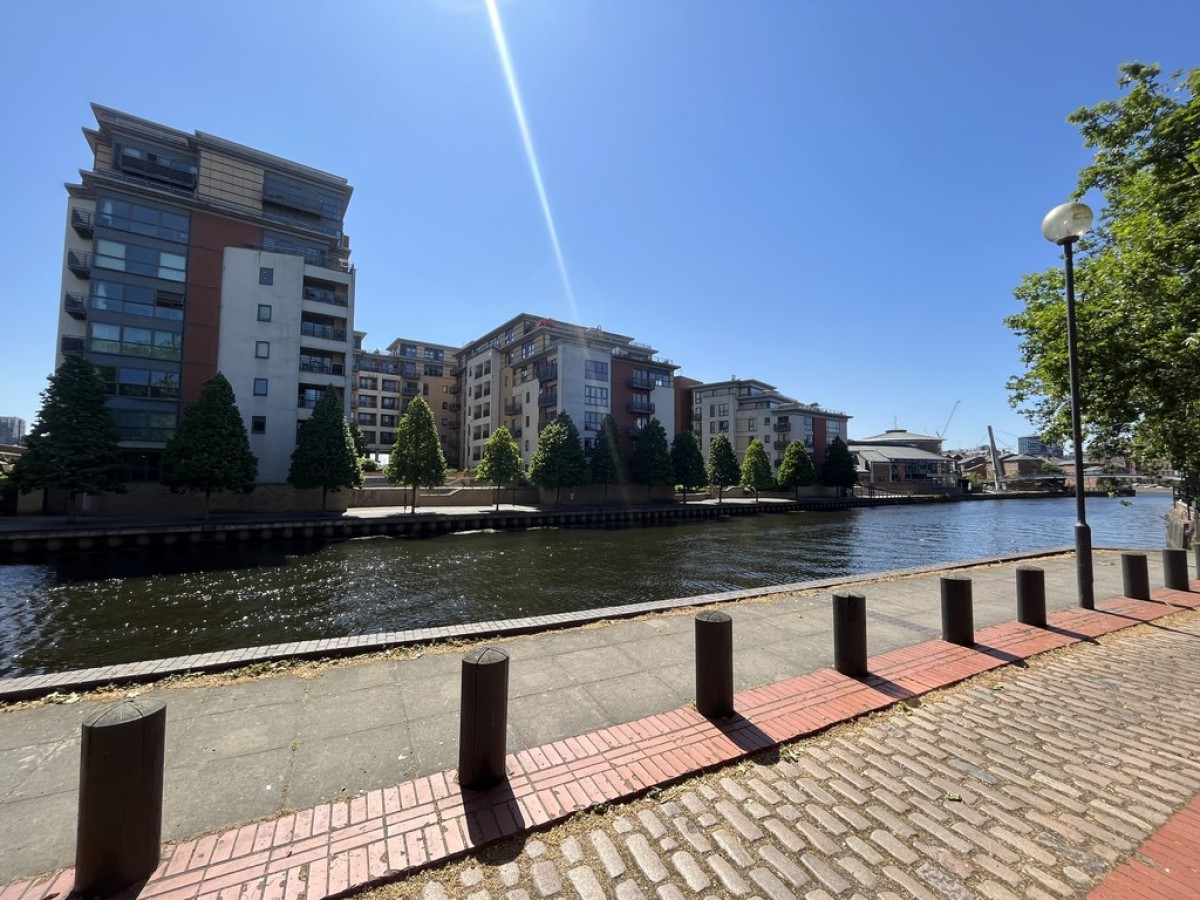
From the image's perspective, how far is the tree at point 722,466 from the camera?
57.5m

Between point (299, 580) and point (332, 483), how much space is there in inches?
782

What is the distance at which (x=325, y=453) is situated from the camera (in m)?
35.5

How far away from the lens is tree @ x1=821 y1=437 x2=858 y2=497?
232 ft

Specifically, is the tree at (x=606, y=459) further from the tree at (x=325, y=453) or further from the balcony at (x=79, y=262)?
the balcony at (x=79, y=262)

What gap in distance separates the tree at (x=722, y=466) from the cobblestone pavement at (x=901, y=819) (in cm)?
5321

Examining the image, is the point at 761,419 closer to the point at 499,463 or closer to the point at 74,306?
the point at 499,463

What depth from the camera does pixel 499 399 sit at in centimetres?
6397

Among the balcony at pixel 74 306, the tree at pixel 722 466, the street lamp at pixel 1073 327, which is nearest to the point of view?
the street lamp at pixel 1073 327

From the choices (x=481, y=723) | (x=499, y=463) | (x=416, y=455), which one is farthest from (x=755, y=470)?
(x=481, y=723)

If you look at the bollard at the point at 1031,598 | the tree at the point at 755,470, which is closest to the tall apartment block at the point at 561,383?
the tree at the point at 755,470

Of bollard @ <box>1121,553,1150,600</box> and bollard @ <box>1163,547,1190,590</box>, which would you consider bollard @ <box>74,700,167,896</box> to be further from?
bollard @ <box>1163,547,1190,590</box>

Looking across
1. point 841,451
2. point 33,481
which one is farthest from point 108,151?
point 841,451

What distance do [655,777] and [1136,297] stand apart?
14.4 meters

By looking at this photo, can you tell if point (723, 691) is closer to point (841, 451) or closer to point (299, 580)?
point (299, 580)
